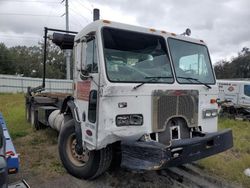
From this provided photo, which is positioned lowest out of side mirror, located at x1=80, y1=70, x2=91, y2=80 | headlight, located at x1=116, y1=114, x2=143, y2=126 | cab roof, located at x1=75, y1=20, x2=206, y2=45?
headlight, located at x1=116, y1=114, x2=143, y2=126

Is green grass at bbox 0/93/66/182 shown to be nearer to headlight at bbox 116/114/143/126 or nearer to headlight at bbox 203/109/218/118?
headlight at bbox 116/114/143/126

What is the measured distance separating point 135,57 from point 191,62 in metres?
1.16

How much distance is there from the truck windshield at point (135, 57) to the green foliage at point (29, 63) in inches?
1796

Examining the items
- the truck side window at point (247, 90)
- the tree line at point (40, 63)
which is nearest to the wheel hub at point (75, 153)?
the truck side window at point (247, 90)

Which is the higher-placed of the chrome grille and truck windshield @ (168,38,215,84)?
truck windshield @ (168,38,215,84)

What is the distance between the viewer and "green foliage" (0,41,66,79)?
159 feet

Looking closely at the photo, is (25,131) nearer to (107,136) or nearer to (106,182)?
(106,182)

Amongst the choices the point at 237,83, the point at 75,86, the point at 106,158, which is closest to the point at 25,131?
the point at 75,86

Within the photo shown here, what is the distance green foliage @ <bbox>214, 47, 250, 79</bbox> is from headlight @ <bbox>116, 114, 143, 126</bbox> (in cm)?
6092

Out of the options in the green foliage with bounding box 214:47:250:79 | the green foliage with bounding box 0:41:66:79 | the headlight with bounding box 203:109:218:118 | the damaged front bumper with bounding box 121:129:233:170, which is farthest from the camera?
the green foliage with bounding box 214:47:250:79

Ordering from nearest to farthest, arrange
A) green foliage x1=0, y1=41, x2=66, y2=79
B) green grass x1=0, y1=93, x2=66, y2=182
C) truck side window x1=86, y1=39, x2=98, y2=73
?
truck side window x1=86, y1=39, x2=98, y2=73 < green grass x1=0, y1=93, x2=66, y2=182 < green foliage x1=0, y1=41, x2=66, y2=79

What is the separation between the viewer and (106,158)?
4.35 metres

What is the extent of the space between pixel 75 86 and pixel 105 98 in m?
1.27

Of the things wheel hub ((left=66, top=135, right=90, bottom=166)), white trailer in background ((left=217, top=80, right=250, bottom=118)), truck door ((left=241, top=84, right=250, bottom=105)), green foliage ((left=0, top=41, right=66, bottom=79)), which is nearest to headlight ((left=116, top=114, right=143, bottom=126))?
wheel hub ((left=66, top=135, right=90, bottom=166))
